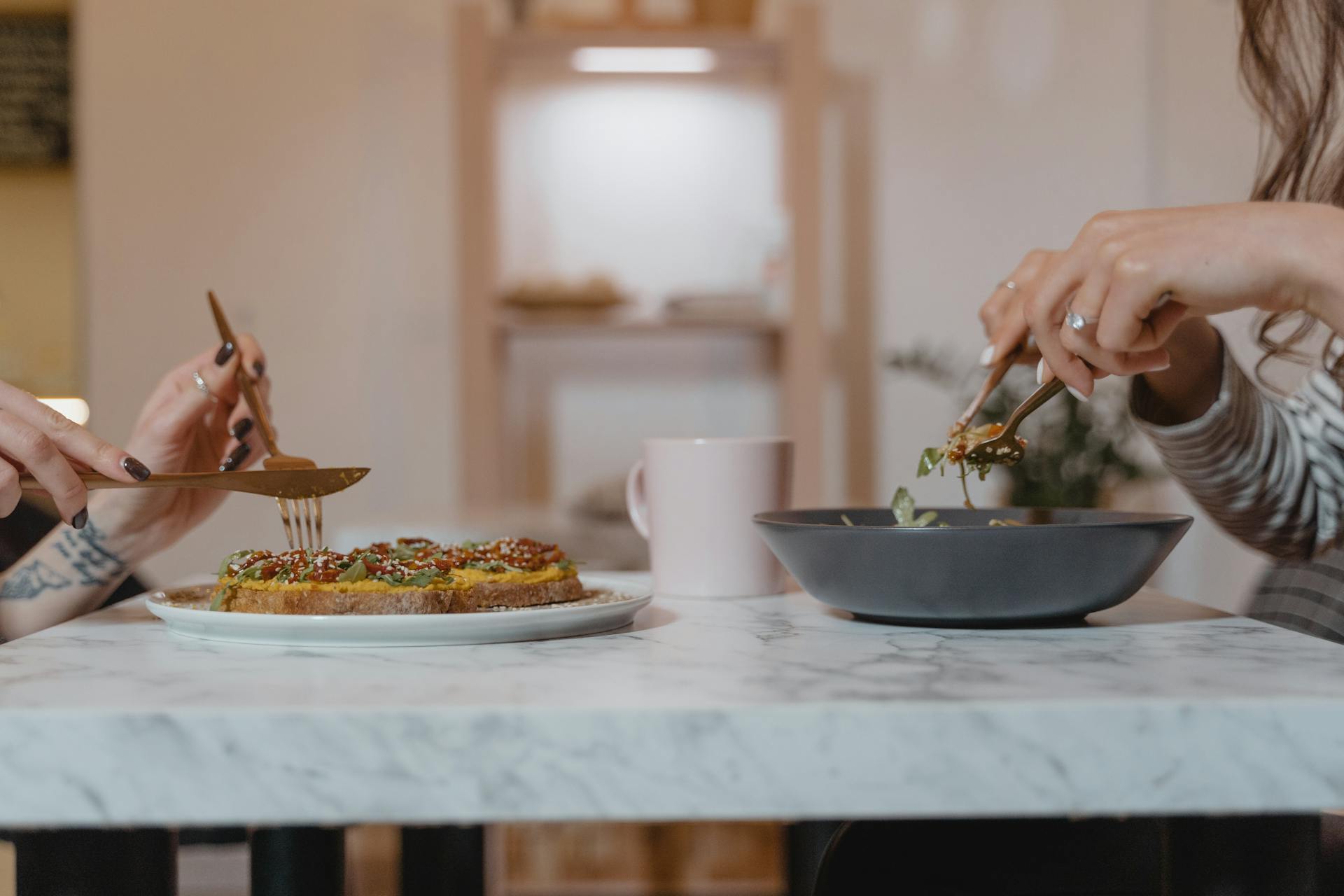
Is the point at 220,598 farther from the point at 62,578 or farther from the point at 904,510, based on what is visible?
the point at 904,510

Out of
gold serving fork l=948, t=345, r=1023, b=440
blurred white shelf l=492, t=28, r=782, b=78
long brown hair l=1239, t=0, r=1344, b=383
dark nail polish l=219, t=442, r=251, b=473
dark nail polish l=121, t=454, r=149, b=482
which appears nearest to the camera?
dark nail polish l=121, t=454, r=149, b=482

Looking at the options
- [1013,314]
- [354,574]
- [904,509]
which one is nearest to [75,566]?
[354,574]

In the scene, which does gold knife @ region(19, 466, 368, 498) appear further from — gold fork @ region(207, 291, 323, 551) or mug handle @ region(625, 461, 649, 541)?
mug handle @ region(625, 461, 649, 541)

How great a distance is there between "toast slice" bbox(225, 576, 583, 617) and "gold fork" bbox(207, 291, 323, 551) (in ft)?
0.19

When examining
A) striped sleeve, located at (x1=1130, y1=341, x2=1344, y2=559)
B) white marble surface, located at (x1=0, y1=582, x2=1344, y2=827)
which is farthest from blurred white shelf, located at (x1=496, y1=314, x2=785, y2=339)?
white marble surface, located at (x1=0, y1=582, x2=1344, y2=827)

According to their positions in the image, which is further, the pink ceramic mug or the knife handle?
the pink ceramic mug

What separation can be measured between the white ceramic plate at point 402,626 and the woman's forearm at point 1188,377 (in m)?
0.51

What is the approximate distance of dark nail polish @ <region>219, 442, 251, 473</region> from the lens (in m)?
0.97

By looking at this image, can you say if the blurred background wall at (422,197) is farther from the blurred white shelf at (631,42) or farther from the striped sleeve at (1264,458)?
the striped sleeve at (1264,458)

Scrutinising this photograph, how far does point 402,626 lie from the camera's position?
2.11 feet

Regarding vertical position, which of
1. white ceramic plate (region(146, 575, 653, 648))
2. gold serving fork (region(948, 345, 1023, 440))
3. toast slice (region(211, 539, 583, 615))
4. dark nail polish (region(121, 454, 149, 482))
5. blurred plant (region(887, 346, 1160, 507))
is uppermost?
gold serving fork (region(948, 345, 1023, 440))

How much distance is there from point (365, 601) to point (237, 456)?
36 centimetres

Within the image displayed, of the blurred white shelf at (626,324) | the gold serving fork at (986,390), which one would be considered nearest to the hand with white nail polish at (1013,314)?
the gold serving fork at (986,390)

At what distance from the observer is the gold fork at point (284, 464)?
783mm
